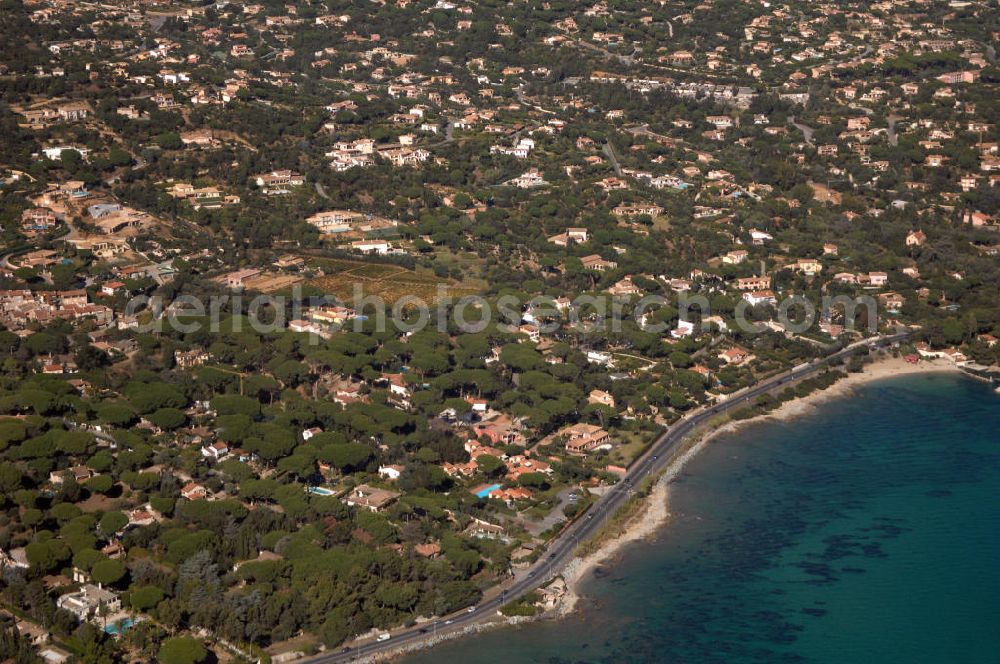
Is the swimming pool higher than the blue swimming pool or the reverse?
the reverse

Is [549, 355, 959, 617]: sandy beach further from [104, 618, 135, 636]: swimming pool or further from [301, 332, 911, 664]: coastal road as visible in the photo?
[104, 618, 135, 636]: swimming pool

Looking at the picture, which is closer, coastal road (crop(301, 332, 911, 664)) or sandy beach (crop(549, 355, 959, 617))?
coastal road (crop(301, 332, 911, 664))

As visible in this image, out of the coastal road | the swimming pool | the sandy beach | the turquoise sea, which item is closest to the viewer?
the swimming pool

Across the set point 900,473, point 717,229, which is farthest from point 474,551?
point 717,229

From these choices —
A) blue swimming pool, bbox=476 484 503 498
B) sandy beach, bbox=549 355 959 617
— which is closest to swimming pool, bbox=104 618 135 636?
sandy beach, bbox=549 355 959 617

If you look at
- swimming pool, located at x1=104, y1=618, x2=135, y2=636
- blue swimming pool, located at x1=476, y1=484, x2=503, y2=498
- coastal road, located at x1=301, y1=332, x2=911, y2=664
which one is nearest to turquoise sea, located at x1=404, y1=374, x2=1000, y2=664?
coastal road, located at x1=301, y1=332, x2=911, y2=664

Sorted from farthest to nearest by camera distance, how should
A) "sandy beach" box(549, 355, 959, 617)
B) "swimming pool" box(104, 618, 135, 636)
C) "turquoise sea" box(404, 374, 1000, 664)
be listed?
"sandy beach" box(549, 355, 959, 617) < "turquoise sea" box(404, 374, 1000, 664) < "swimming pool" box(104, 618, 135, 636)


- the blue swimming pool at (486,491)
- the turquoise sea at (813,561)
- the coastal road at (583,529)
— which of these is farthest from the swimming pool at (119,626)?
the blue swimming pool at (486,491)
